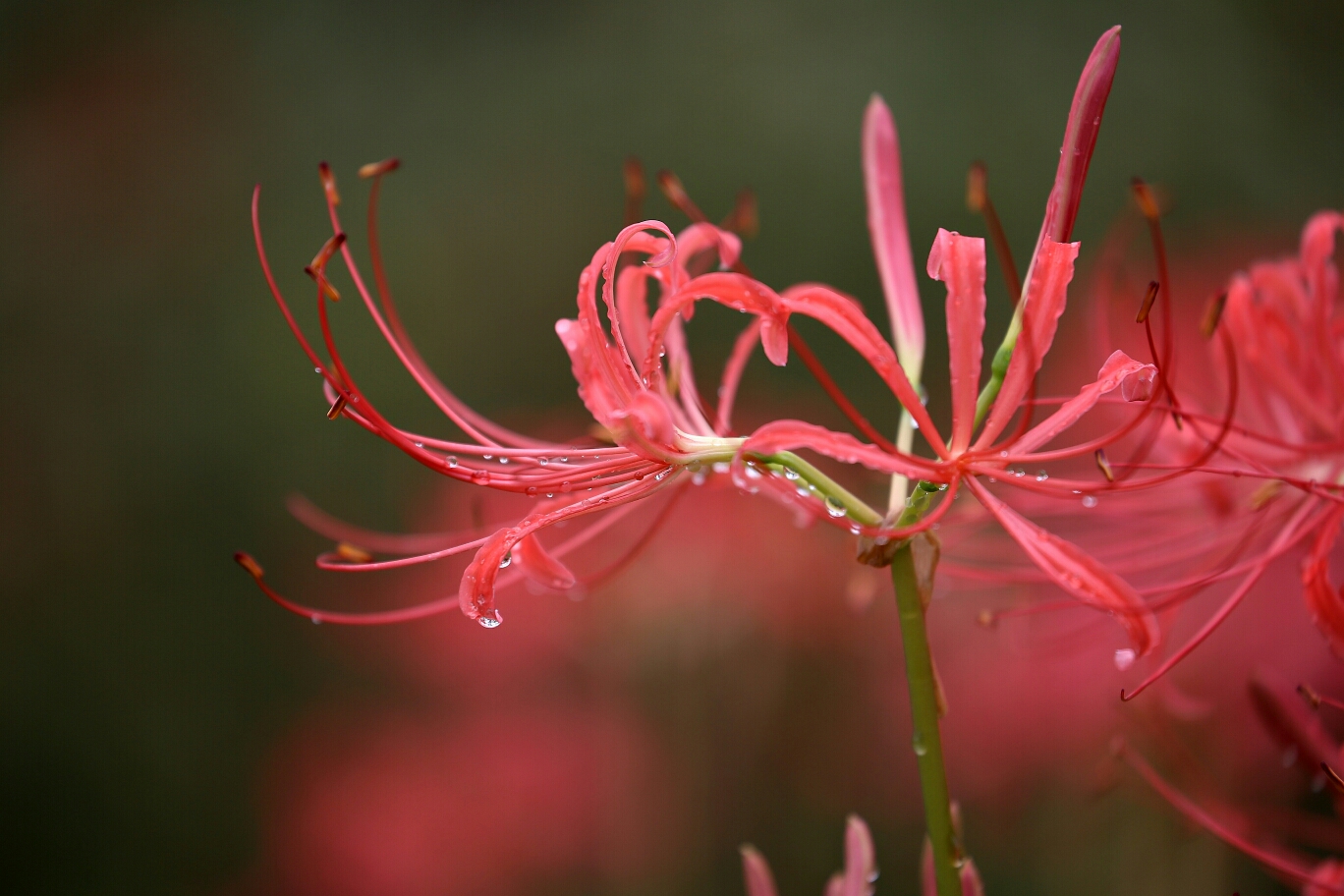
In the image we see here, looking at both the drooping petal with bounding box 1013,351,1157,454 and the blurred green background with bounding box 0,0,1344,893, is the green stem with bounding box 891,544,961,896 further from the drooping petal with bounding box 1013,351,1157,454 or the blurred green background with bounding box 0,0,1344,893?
the blurred green background with bounding box 0,0,1344,893

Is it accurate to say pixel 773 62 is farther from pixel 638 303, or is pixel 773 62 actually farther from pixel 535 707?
pixel 638 303

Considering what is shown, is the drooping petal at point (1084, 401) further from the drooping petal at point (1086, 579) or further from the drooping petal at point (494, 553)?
the drooping petal at point (494, 553)

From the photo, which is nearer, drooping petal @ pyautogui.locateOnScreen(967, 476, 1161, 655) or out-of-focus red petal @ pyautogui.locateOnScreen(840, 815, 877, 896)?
drooping petal @ pyautogui.locateOnScreen(967, 476, 1161, 655)

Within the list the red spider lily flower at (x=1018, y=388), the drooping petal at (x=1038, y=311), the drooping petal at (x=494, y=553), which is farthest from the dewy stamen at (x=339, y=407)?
the drooping petal at (x=1038, y=311)

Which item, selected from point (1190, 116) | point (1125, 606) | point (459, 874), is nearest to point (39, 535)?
point (459, 874)

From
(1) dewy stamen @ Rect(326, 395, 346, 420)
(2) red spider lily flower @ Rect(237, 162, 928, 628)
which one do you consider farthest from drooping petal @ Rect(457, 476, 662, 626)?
(1) dewy stamen @ Rect(326, 395, 346, 420)

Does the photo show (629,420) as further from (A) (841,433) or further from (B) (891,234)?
(B) (891,234)

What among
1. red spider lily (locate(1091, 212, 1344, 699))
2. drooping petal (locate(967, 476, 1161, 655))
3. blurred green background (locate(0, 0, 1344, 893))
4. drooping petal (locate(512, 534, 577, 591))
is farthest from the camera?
blurred green background (locate(0, 0, 1344, 893))
